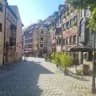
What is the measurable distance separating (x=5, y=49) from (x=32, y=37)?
95175 mm

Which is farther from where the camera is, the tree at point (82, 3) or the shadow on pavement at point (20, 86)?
the shadow on pavement at point (20, 86)

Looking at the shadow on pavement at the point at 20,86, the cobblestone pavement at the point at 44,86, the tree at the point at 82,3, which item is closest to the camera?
the tree at the point at 82,3

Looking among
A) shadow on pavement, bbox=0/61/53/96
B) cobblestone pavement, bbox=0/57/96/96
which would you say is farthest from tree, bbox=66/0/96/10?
shadow on pavement, bbox=0/61/53/96

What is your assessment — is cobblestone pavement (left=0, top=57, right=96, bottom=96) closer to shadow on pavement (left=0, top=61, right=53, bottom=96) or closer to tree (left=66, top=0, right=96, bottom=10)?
shadow on pavement (left=0, top=61, right=53, bottom=96)

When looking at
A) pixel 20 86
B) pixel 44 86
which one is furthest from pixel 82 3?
pixel 20 86

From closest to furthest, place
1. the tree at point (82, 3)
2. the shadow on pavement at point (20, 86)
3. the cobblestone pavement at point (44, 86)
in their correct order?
the tree at point (82, 3), the shadow on pavement at point (20, 86), the cobblestone pavement at point (44, 86)

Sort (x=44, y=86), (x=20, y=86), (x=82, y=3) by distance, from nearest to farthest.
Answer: (x=82, y=3), (x=20, y=86), (x=44, y=86)

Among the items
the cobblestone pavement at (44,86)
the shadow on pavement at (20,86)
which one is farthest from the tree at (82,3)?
the shadow on pavement at (20,86)

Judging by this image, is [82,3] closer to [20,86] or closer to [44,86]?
[44,86]

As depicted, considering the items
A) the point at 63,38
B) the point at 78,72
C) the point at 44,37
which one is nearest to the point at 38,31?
the point at 44,37

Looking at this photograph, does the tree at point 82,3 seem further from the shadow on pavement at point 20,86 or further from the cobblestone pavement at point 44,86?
the shadow on pavement at point 20,86

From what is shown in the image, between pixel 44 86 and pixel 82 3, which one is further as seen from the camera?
pixel 44 86

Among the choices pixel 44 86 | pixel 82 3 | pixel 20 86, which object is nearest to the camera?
pixel 82 3

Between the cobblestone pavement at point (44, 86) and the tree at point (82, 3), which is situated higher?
the tree at point (82, 3)
